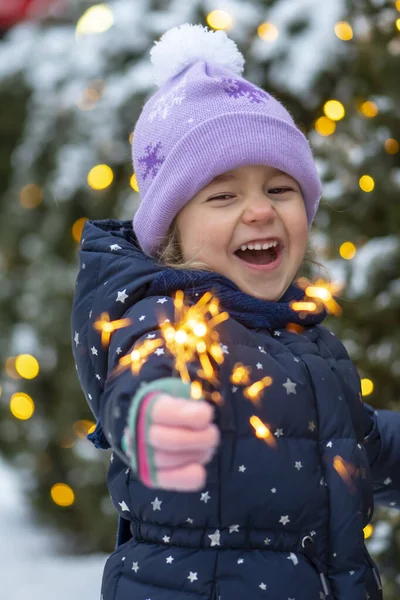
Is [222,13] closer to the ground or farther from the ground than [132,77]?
farther from the ground

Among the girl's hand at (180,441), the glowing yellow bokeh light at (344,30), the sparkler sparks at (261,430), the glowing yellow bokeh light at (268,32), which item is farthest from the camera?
the glowing yellow bokeh light at (268,32)

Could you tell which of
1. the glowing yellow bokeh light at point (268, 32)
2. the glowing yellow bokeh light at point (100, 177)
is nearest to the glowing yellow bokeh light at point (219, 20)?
the glowing yellow bokeh light at point (268, 32)

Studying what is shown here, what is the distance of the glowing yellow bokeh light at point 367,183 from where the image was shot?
2.84m

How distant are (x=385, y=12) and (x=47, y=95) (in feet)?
5.36

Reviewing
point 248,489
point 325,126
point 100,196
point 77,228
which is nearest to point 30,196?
point 77,228

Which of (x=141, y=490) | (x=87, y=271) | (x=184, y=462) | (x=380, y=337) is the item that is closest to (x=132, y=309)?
(x=87, y=271)

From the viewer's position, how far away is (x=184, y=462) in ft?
3.78

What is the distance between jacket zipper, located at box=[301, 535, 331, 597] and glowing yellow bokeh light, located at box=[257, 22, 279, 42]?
2126mm

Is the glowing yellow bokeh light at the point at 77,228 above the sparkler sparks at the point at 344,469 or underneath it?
underneath

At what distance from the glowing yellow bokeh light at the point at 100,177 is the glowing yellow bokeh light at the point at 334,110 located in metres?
1.05

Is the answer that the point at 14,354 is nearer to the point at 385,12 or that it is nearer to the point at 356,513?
the point at 385,12

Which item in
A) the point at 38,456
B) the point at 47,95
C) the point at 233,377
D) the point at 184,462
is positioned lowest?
the point at 38,456

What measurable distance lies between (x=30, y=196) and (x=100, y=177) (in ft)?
2.00

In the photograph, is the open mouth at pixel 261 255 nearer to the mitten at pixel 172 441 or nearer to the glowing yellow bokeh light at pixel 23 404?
the mitten at pixel 172 441
